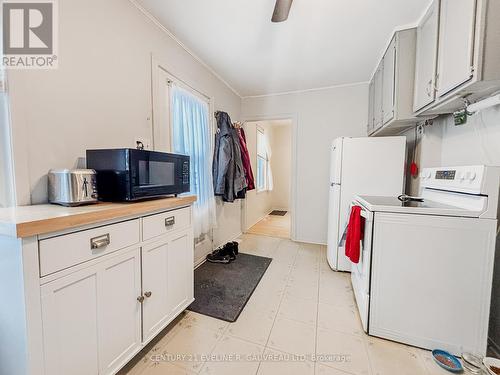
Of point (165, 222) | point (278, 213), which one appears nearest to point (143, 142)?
point (165, 222)

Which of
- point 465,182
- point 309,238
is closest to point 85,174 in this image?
point 465,182

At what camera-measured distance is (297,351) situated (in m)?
1.35

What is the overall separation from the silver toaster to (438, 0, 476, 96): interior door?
199cm

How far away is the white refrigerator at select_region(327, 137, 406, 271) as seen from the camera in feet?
7.13

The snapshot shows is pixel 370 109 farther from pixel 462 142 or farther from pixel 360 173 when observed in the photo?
pixel 462 142

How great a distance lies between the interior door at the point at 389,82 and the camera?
1892 mm

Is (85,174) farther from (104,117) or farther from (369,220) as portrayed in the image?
(369,220)

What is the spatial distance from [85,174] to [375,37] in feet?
8.16

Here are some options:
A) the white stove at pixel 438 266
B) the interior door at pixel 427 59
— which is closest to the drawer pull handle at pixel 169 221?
the white stove at pixel 438 266

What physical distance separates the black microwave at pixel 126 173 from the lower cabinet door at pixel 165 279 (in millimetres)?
317

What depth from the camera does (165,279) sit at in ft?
4.49

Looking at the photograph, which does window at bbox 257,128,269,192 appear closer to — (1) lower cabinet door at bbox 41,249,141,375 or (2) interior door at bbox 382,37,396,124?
(2) interior door at bbox 382,37,396,124

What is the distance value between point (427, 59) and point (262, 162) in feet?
11.2

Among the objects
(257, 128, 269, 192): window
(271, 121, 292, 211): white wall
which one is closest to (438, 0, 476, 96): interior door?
(257, 128, 269, 192): window
